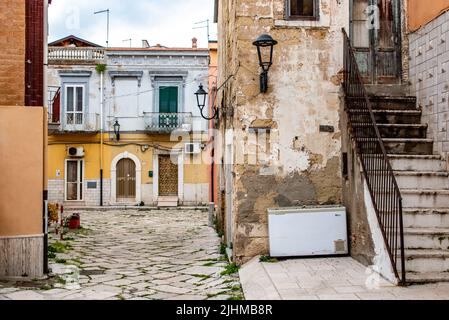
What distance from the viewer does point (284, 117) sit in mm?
7465

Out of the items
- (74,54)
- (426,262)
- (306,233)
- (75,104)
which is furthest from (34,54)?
(74,54)

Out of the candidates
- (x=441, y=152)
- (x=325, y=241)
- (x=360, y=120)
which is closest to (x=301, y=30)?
(x=360, y=120)

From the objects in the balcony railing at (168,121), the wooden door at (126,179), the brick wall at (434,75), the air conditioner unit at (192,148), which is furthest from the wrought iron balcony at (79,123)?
the brick wall at (434,75)

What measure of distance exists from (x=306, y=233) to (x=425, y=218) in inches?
65.7

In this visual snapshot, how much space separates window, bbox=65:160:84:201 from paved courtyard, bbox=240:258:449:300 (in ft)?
61.7

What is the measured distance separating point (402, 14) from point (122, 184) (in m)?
18.6

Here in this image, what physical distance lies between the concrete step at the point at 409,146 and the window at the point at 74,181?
64.4 ft

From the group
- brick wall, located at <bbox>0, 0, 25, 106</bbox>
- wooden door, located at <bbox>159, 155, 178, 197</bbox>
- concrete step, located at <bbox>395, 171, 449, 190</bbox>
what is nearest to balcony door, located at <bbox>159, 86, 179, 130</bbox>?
wooden door, located at <bbox>159, 155, 178, 197</bbox>

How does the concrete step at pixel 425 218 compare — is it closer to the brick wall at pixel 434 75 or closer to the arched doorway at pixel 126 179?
the brick wall at pixel 434 75

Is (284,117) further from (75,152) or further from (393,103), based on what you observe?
(75,152)

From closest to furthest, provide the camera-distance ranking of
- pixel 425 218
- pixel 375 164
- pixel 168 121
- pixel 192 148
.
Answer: pixel 425 218 < pixel 375 164 < pixel 168 121 < pixel 192 148

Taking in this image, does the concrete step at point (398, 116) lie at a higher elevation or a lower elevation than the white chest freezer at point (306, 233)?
higher

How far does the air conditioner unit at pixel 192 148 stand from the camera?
24328 millimetres

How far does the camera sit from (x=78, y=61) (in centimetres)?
2430
